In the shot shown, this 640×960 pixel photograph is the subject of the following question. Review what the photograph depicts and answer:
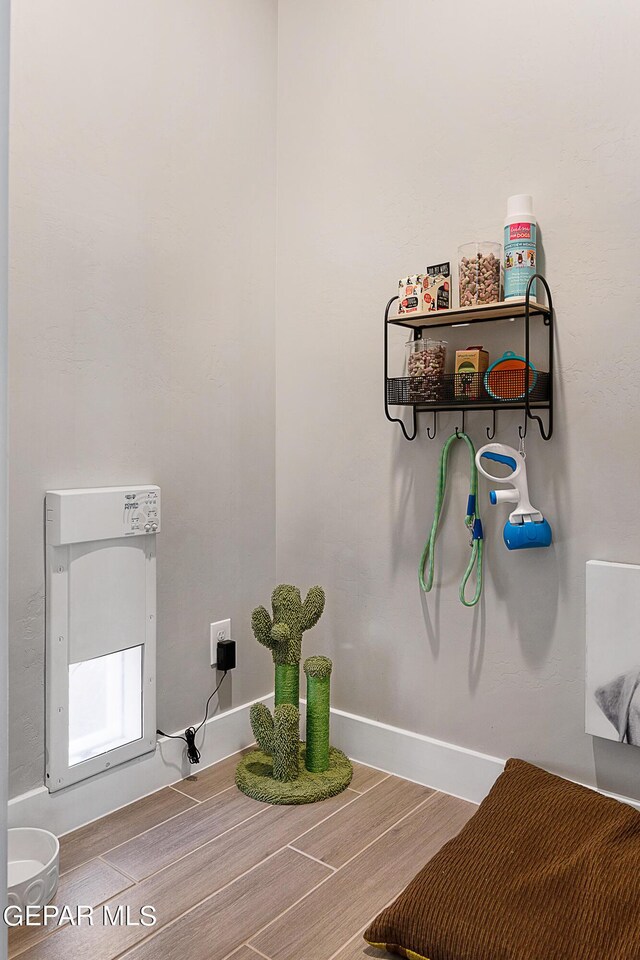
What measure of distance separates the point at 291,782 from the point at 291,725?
0.18 m

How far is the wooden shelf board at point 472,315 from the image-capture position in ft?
5.42

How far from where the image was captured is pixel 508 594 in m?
1.81

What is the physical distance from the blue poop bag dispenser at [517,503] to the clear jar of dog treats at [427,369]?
20 centimetres

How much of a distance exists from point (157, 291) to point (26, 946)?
1.48 meters

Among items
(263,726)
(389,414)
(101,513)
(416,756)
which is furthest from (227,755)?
(389,414)

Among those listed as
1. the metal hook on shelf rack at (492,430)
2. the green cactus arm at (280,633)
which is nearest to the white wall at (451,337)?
the metal hook on shelf rack at (492,430)

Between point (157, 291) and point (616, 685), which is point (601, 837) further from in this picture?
point (157, 291)

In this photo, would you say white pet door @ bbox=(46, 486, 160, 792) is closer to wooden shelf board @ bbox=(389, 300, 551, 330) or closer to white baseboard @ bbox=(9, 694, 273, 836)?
white baseboard @ bbox=(9, 694, 273, 836)

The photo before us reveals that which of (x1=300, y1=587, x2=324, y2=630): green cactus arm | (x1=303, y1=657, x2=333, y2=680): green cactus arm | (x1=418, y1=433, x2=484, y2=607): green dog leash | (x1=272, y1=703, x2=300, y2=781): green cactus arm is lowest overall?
(x1=272, y1=703, x2=300, y2=781): green cactus arm

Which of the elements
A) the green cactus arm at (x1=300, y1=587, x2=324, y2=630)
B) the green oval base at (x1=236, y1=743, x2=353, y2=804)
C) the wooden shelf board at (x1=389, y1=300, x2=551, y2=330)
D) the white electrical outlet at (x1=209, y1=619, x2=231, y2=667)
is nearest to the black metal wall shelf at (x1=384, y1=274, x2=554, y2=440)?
the wooden shelf board at (x1=389, y1=300, x2=551, y2=330)

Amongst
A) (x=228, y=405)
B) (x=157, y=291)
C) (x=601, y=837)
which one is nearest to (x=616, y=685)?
(x=601, y=837)

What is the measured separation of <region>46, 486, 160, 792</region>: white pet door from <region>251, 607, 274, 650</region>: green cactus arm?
0.90 feet

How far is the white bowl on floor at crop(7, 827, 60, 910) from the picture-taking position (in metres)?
1.37

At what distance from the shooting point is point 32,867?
5.01 feet
